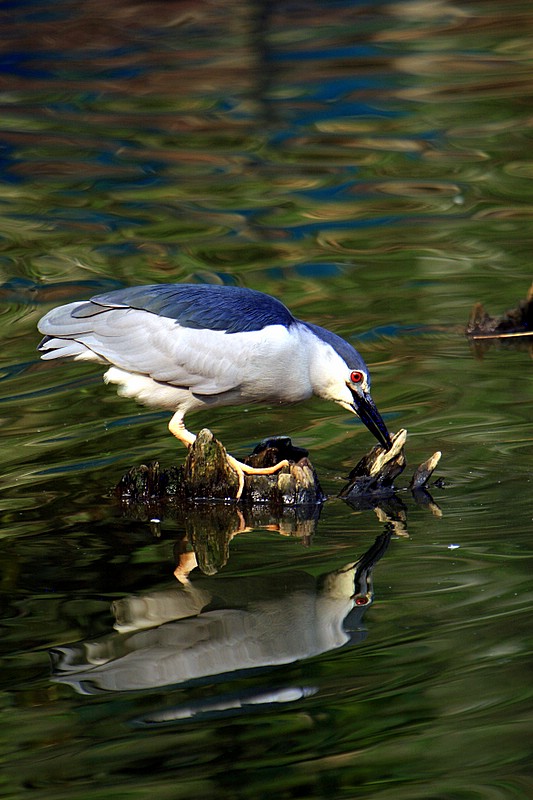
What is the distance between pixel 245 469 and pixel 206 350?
0.77m

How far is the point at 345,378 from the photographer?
7.56 meters

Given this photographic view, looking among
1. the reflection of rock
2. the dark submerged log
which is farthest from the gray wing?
the dark submerged log

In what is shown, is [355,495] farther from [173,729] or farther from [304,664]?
[173,729]

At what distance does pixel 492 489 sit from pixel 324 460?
3.73 feet

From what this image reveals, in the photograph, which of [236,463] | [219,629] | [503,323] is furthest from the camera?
[503,323]

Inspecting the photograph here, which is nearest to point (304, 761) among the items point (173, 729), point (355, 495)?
point (173, 729)

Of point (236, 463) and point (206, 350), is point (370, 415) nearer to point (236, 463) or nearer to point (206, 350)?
point (236, 463)

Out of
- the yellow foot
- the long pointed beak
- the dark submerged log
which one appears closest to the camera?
the yellow foot

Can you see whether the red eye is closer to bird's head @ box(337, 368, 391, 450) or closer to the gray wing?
bird's head @ box(337, 368, 391, 450)

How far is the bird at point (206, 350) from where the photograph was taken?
24.6 feet

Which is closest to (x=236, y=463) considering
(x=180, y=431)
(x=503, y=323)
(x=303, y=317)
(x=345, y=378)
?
(x=180, y=431)

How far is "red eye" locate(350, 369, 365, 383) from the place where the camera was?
24.6ft

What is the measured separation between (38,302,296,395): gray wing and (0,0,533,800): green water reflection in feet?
2.07

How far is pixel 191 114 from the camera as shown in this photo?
16.3 meters
